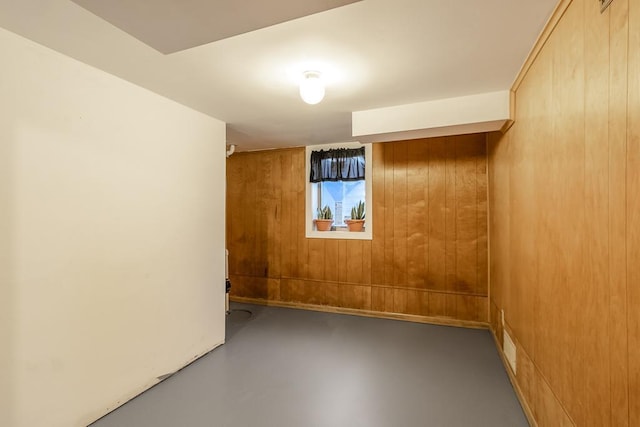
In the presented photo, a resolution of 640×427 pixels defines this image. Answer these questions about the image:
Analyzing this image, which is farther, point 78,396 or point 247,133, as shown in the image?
point 247,133

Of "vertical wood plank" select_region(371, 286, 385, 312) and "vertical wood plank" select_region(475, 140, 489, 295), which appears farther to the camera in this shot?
"vertical wood plank" select_region(371, 286, 385, 312)

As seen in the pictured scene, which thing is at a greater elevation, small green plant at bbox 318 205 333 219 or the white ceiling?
the white ceiling

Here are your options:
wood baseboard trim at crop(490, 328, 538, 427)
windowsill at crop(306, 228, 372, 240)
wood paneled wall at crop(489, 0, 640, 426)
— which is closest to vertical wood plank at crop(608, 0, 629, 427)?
wood paneled wall at crop(489, 0, 640, 426)

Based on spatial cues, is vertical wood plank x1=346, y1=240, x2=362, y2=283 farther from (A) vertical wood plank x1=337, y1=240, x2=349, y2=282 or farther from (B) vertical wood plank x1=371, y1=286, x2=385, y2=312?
(B) vertical wood plank x1=371, y1=286, x2=385, y2=312

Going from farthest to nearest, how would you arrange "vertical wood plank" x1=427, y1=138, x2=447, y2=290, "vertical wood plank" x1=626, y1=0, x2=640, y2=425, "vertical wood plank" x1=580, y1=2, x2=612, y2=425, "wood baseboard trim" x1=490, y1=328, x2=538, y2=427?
1. "vertical wood plank" x1=427, y1=138, x2=447, y2=290
2. "wood baseboard trim" x1=490, y1=328, x2=538, y2=427
3. "vertical wood plank" x1=580, y1=2, x2=612, y2=425
4. "vertical wood plank" x1=626, y1=0, x2=640, y2=425

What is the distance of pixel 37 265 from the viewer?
5.44 ft

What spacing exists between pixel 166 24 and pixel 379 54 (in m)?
1.12

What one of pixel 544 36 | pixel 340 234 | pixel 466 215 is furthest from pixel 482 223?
pixel 544 36

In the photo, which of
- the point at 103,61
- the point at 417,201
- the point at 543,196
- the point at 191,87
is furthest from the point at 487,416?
the point at 103,61

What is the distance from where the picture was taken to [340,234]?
13.2 feet

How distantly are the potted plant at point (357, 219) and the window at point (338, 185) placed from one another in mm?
51

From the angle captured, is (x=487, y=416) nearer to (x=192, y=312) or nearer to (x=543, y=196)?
(x=543, y=196)

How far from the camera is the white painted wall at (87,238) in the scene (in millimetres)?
1581

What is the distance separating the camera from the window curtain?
155 inches
